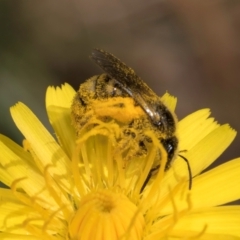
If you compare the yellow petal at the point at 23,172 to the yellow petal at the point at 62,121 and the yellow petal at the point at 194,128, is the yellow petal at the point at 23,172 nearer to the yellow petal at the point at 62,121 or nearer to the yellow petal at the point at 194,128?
the yellow petal at the point at 62,121

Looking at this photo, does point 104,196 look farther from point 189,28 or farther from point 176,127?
point 189,28

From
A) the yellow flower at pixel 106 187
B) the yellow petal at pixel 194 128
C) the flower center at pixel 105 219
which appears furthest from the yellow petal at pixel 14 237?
the yellow petal at pixel 194 128

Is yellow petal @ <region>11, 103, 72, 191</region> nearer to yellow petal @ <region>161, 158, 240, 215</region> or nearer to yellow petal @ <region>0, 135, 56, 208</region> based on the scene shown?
yellow petal @ <region>0, 135, 56, 208</region>

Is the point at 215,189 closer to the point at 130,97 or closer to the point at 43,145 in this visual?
the point at 130,97

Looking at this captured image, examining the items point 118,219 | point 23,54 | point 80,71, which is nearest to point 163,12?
point 80,71

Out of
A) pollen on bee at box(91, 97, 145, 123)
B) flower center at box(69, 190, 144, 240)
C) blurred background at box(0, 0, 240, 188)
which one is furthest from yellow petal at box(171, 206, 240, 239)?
blurred background at box(0, 0, 240, 188)

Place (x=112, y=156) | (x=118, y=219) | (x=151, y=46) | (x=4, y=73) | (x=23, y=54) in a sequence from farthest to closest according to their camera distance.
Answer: (x=151, y=46), (x=23, y=54), (x=4, y=73), (x=112, y=156), (x=118, y=219)

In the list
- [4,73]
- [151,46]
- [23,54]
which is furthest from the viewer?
[151,46]
